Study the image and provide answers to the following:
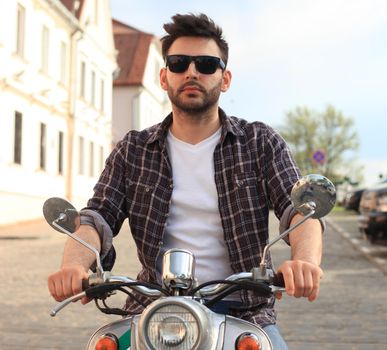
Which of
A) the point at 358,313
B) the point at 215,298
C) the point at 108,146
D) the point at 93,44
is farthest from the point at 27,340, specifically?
the point at 108,146

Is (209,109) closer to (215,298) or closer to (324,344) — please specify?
(215,298)

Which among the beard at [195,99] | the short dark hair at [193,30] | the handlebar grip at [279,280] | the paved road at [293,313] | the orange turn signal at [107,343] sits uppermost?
the short dark hair at [193,30]

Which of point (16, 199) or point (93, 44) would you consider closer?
point (16, 199)

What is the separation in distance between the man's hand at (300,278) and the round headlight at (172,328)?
0.36 meters

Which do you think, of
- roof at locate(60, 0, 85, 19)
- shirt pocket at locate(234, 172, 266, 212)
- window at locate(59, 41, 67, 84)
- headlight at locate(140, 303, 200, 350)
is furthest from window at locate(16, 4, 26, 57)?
headlight at locate(140, 303, 200, 350)

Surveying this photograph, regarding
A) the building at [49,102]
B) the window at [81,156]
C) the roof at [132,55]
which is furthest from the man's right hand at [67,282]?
the roof at [132,55]

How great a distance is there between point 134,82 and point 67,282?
42316mm

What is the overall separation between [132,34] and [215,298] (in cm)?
4641

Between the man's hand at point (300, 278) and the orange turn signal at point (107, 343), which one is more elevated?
the man's hand at point (300, 278)

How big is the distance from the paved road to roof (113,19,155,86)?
3247 cm

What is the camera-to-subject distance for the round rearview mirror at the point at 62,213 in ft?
7.35

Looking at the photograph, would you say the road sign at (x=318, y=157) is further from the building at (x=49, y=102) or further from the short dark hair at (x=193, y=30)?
the short dark hair at (x=193, y=30)

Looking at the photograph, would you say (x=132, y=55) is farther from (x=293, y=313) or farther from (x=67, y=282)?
(x=67, y=282)

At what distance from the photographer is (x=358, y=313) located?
23.7 ft
